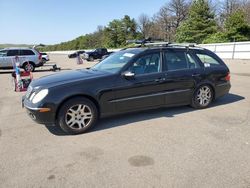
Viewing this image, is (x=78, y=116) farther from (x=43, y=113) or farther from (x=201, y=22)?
(x=201, y=22)

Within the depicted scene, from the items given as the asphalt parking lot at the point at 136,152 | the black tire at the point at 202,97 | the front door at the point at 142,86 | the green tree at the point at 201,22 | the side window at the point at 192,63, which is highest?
the green tree at the point at 201,22

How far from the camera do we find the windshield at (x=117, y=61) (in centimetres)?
511

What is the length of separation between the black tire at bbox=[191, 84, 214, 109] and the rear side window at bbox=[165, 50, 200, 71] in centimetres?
58

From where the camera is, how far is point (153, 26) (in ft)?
217

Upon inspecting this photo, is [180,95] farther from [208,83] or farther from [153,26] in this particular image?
[153,26]

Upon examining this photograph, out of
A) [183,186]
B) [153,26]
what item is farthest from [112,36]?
[183,186]

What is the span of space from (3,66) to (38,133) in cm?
1503

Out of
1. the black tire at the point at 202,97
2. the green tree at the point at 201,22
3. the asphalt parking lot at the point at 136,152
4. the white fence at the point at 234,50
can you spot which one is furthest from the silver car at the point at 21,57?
the green tree at the point at 201,22

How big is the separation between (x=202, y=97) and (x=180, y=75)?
36.3 inches

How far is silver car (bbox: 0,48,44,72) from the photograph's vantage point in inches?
685

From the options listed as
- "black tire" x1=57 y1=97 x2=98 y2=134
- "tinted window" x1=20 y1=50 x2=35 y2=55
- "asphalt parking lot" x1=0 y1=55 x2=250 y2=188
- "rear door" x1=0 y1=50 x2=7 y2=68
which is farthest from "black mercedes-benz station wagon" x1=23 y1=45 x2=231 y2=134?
"rear door" x1=0 y1=50 x2=7 y2=68

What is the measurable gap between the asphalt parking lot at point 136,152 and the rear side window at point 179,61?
109 centimetres

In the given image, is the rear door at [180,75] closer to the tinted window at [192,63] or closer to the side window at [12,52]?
the tinted window at [192,63]

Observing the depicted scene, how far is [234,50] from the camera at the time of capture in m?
25.1
